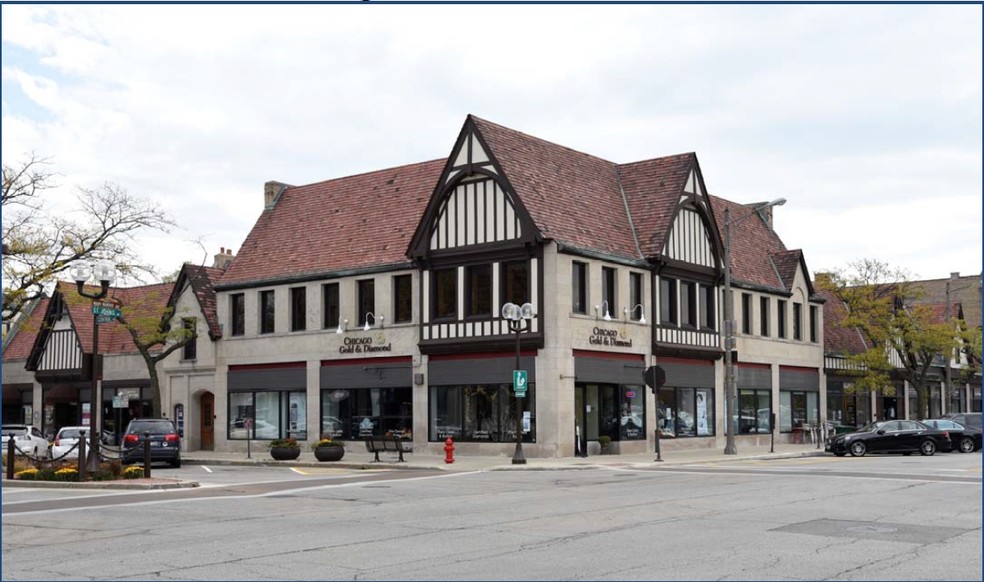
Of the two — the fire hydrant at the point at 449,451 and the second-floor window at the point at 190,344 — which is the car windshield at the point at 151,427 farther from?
the second-floor window at the point at 190,344

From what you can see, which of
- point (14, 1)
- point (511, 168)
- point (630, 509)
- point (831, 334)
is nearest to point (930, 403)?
point (831, 334)

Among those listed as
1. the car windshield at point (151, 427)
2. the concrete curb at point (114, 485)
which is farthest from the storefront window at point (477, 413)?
the concrete curb at point (114, 485)

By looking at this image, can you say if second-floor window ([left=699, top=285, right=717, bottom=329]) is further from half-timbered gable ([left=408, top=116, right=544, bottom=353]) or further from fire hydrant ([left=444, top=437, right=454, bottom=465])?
fire hydrant ([left=444, top=437, right=454, bottom=465])

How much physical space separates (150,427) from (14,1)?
23.4m

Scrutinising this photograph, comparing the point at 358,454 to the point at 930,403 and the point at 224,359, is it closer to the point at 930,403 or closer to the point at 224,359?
the point at 224,359

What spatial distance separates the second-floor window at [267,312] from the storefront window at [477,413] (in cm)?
912

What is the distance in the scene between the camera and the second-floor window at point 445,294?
126 feet

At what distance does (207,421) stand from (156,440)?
39.2ft

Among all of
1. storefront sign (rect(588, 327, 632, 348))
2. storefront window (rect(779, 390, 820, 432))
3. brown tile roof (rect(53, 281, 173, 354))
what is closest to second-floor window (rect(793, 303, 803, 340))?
storefront window (rect(779, 390, 820, 432))

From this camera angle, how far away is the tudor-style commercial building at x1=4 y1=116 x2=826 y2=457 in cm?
3684

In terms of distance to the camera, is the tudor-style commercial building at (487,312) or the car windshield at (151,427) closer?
the car windshield at (151,427)

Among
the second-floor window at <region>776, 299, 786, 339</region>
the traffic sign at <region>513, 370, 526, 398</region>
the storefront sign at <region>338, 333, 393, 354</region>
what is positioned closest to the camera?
the traffic sign at <region>513, 370, 526, 398</region>

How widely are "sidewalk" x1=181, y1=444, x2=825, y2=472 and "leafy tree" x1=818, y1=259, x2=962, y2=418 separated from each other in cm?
1252

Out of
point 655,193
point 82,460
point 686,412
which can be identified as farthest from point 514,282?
point 82,460
